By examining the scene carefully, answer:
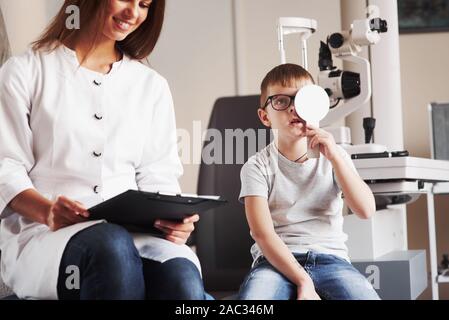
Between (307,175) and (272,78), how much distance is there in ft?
0.48

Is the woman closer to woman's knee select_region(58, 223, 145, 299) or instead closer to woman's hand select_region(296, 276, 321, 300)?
woman's knee select_region(58, 223, 145, 299)

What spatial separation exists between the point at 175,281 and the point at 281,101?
0.95 feet

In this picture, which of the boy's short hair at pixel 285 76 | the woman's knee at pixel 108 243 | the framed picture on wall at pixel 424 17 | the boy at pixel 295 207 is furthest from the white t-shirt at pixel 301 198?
the framed picture on wall at pixel 424 17

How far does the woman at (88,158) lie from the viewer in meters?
0.93

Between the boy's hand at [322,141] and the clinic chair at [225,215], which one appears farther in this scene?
the clinic chair at [225,215]

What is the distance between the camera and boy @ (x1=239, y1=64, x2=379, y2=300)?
1.05 meters

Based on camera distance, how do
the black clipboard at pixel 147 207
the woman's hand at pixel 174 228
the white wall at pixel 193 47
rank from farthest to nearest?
the white wall at pixel 193 47
the woman's hand at pixel 174 228
the black clipboard at pixel 147 207

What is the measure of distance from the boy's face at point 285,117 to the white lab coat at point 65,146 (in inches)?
6.1

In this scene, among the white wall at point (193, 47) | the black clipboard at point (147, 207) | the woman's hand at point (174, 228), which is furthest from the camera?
the white wall at point (193, 47)

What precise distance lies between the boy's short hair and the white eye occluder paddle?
0.04m

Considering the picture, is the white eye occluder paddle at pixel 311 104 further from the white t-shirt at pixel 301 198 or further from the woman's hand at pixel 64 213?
the woman's hand at pixel 64 213

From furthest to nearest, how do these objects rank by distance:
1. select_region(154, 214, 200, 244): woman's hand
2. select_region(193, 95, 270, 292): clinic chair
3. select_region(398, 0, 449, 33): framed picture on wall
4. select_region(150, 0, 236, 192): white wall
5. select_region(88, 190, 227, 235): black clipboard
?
select_region(398, 0, 449, 33): framed picture on wall → select_region(193, 95, 270, 292): clinic chair → select_region(150, 0, 236, 192): white wall → select_region(154, 214, 200, 244): woman's hand → select_region(88, 190, 227, 235): black clipboard

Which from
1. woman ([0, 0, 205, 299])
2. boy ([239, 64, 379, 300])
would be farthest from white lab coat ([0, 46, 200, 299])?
boy ([239, 64, 379, 300])
